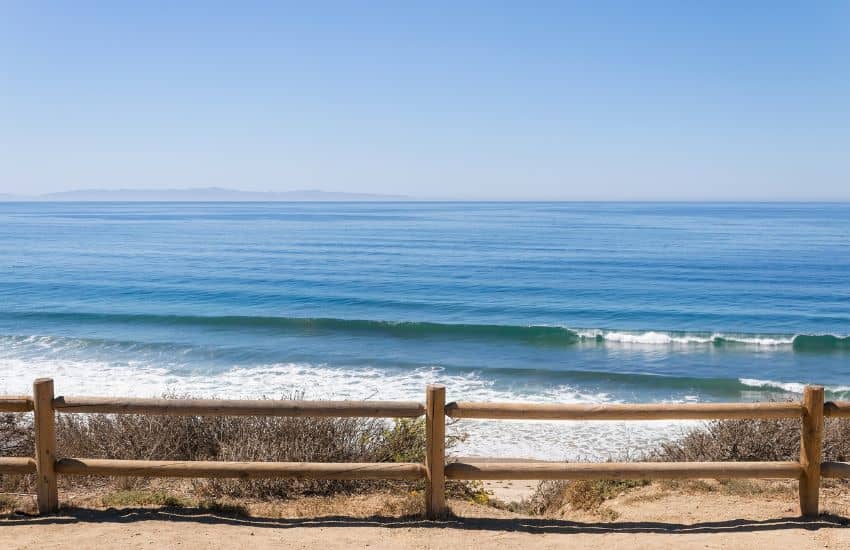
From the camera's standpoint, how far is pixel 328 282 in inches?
1453

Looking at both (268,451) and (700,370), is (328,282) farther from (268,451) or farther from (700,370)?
(268,451)

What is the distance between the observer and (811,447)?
651cm

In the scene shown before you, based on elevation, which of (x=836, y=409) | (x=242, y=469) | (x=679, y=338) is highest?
(x=836, y=409)

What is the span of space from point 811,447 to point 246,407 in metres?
5.09

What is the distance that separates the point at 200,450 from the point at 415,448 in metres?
2.69

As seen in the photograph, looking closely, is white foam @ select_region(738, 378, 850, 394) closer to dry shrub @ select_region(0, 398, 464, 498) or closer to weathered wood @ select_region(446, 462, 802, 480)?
dry shrub @ select_region(0, 398, 464, 498)

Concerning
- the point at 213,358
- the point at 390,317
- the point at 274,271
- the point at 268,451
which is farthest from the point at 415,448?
the point at 274,271

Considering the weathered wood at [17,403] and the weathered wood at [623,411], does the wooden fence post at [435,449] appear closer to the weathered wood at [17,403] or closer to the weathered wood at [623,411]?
the weathered wood at [623,411]

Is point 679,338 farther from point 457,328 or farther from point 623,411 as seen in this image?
point 623,411

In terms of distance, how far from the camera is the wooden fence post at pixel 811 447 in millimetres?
6418

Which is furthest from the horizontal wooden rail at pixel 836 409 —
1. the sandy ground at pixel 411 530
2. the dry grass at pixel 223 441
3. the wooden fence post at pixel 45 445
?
the wooden fence post at pixel 45 445

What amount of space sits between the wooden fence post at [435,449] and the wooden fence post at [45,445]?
3.36 meters

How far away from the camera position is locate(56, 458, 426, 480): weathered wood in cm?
655

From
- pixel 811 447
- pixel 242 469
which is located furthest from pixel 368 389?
pixel 811 447
